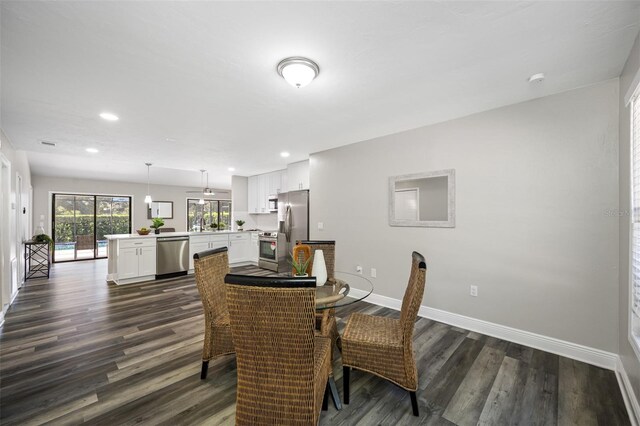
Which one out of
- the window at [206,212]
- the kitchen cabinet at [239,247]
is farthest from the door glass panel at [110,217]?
the kitchen cabinet at [239,247]

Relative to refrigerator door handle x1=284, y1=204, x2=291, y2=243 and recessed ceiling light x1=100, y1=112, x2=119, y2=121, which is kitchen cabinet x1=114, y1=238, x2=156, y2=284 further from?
recessed ceiling light x1=100, y1=112, x2=119, y2=121

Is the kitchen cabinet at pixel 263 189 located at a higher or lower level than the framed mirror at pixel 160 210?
higher

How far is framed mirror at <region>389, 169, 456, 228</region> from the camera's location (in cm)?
312

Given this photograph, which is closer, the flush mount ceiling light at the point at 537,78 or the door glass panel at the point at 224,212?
the flush mount ceiling light at the point at 537,78

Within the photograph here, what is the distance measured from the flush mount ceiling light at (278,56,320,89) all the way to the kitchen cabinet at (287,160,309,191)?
322cm

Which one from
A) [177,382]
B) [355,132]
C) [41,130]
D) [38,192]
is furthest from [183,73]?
[38,192]

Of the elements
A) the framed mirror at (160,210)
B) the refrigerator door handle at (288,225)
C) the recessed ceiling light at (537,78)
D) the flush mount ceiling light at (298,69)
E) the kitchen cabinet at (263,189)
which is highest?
the recessed ceiling light at (537,78)

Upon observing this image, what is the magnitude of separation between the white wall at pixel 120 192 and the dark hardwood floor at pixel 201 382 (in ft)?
18.6

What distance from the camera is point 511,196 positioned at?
2695 millimetres

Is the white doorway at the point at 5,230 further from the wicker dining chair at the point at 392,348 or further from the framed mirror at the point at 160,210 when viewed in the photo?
the framed mirror at the point at 160,210

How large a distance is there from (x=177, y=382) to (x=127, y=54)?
245 centimetres

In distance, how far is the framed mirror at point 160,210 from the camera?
8.70 meters

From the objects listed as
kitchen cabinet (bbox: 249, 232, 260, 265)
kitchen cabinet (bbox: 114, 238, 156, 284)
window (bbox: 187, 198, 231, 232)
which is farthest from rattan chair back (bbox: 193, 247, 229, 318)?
window (bbox: 187, 198, 231, 232)

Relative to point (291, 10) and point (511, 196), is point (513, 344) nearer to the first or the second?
point (511, 196)
